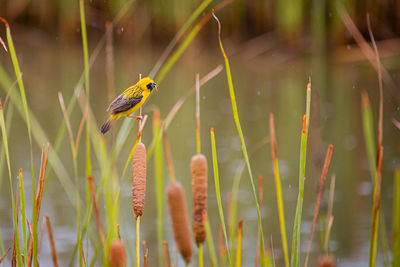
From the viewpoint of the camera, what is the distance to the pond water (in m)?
5.37

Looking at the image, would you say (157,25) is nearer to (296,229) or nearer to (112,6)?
(112,6)

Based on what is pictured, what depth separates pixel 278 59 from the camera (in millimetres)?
14836

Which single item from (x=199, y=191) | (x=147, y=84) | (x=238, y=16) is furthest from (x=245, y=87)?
(x=199, y=191)

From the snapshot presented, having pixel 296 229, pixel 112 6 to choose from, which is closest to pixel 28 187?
pixel 296 229

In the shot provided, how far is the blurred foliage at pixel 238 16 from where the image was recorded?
12656mm

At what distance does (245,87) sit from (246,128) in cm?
324

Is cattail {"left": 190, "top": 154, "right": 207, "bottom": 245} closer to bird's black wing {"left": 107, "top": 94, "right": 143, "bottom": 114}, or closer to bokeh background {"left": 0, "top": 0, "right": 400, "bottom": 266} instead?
bird's black wing {"left": 107, "top": 94, "right": 143, "bottom": 114}

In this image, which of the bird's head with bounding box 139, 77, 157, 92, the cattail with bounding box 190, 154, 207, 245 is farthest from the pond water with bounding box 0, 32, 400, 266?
the cattail with bounding box 190, 154, 207, 245

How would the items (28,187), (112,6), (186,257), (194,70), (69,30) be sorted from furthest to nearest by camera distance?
(69,30)
(194,70)
(112,6)
(28,187)
(186,257)

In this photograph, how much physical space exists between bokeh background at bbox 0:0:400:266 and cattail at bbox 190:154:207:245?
12.1ft

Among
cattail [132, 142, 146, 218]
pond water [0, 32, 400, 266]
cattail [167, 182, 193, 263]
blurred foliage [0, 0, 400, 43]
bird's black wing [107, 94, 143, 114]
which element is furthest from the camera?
blurred foliage [0, 0, 400, 43]

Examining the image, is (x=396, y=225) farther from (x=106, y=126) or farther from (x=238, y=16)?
(x=238, y=16)

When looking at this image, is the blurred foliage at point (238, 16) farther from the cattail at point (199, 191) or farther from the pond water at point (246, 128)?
the cattail at point (199, 191)

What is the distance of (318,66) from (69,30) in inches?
223
